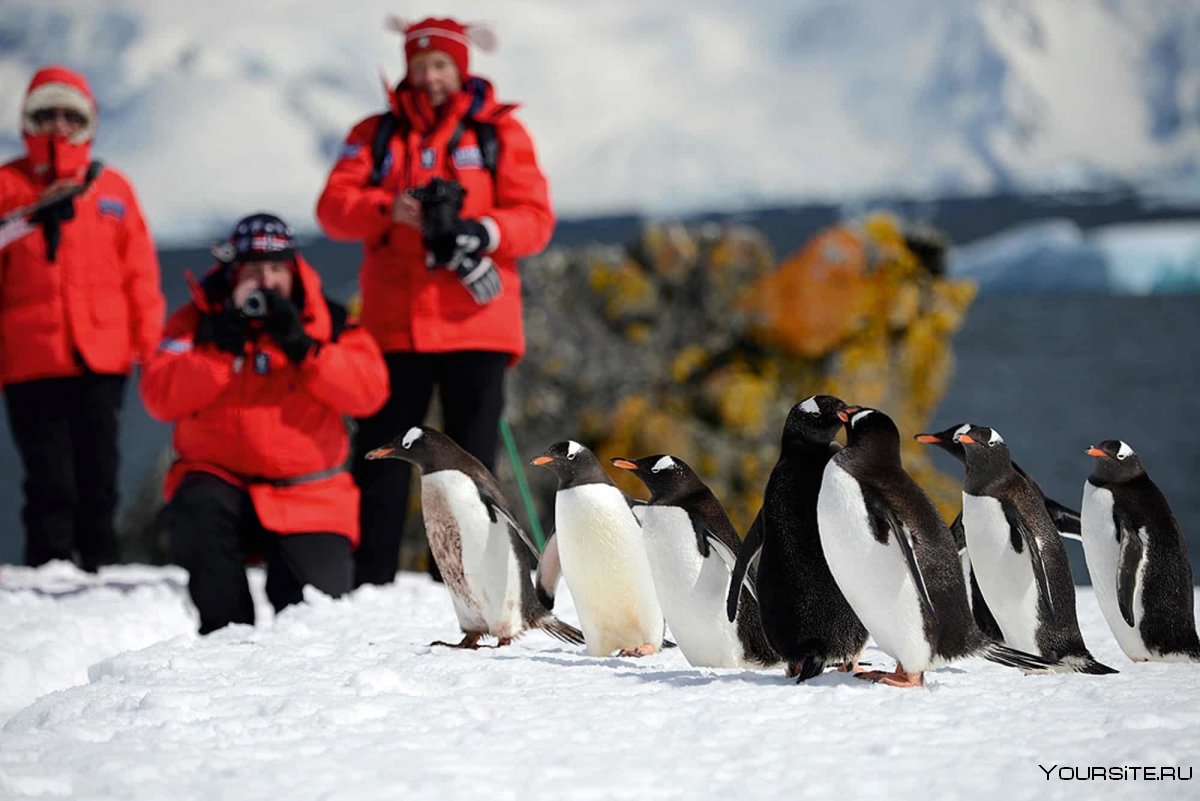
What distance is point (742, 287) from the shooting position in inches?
315

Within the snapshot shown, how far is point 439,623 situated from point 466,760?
4.41ft

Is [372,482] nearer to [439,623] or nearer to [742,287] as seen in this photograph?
[439,623]

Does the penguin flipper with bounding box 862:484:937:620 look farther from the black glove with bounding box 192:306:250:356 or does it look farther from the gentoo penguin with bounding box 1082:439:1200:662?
the black glove with bounding box 192:306:250:356

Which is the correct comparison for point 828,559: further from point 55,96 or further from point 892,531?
point 55,96

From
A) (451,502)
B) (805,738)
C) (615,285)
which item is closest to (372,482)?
(451,502)

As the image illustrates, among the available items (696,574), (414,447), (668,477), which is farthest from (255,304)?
(696,574)

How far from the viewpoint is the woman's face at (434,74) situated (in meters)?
3.52

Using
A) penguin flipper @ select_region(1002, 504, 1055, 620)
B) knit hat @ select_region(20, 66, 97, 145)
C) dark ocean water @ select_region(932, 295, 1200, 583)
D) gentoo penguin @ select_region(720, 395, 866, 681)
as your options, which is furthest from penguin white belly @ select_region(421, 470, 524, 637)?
dark ocean water @ select_region(932, 295, 1200, 583)

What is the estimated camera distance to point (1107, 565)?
261 cm

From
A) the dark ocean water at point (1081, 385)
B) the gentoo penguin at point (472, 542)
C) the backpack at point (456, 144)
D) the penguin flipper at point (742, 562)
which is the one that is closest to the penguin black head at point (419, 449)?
the gentoo penguin at point (472, 542)

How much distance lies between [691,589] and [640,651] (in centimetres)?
28

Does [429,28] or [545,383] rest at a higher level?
[429,28]

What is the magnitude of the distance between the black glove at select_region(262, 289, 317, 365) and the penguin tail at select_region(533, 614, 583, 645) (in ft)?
3.18

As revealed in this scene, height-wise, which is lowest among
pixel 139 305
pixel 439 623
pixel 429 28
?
pixel 439 623
